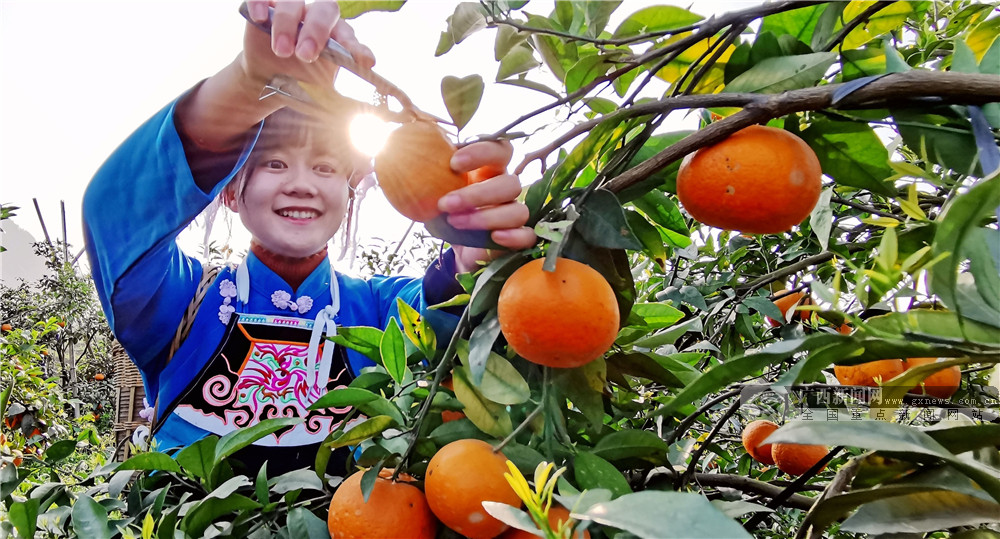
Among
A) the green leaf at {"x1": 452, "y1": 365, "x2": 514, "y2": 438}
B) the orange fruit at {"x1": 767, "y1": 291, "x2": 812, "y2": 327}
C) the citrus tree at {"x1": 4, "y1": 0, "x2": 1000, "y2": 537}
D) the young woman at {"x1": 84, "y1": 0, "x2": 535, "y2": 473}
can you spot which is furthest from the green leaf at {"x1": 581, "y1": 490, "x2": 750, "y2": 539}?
the orange fruit at {"x1": 767, "y1": 291, "x2": 812, "y2": 327}

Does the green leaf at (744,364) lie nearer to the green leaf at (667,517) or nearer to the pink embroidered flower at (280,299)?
the green leaf at (667,517)

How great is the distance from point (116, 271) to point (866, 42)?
116cm

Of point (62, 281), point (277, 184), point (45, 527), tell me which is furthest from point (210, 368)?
point (62, 281)

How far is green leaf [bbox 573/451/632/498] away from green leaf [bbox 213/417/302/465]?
0.21 m

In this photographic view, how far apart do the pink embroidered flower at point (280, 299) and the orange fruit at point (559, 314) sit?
1059mm

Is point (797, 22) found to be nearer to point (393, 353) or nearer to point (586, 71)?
point (586, 71)

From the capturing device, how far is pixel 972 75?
1.04 ft

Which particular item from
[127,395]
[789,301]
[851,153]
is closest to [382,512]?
[851,153]

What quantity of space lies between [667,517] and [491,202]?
215 millimetres

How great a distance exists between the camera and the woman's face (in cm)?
128

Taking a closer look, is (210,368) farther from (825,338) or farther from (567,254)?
(825,338)

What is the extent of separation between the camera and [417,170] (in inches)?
15.8

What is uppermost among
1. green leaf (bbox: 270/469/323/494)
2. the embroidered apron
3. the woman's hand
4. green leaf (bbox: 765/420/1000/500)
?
the woman's hand

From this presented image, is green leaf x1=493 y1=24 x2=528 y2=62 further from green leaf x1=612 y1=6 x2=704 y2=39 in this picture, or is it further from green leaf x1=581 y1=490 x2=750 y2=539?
green leaf x1=581 y1=490 x2=750 y2=539
